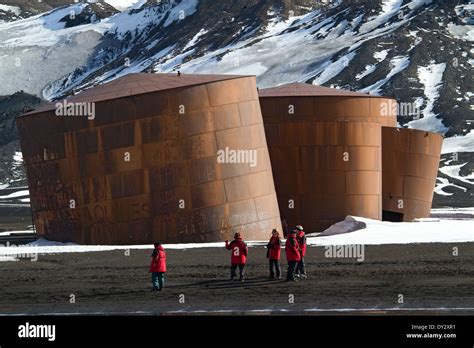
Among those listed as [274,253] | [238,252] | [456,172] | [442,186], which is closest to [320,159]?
[274,253]

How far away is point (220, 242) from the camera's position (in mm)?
51531

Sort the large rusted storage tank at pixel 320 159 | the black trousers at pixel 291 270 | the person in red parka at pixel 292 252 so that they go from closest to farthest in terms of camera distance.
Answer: the person in red parka at pixel 292 252, the black trousers at pixel 291 270, the large rusted storage tank at pixel 320 159

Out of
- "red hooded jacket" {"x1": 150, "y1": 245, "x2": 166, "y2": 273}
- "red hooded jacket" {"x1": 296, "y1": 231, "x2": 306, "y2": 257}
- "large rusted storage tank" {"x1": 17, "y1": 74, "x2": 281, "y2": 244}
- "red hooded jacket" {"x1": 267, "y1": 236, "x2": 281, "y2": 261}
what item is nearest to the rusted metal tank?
"large rusted storage tank" {"x1": 17, "y1": 74, "x2": 281, "y2": 244}

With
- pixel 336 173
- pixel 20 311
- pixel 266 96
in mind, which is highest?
pixel 266 96

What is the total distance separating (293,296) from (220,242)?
2156 centimetres

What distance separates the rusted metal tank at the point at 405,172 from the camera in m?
67.2

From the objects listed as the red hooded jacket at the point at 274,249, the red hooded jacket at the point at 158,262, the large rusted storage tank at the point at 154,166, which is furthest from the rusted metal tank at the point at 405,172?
the red hooded jacket at the point at 158,262

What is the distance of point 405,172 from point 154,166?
2068cm

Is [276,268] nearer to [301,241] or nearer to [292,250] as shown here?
[301,241]

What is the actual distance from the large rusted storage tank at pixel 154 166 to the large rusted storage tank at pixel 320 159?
770 cm

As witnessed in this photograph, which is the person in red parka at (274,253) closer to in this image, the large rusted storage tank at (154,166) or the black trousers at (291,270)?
the black trousers at (291,270)

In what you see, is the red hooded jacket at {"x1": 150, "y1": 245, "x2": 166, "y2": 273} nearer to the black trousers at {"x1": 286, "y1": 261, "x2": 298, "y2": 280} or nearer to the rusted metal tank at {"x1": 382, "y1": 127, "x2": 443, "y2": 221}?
the black trousers at {"x1": 286, "y1": 261, "x2": 298, "y2": 280}
